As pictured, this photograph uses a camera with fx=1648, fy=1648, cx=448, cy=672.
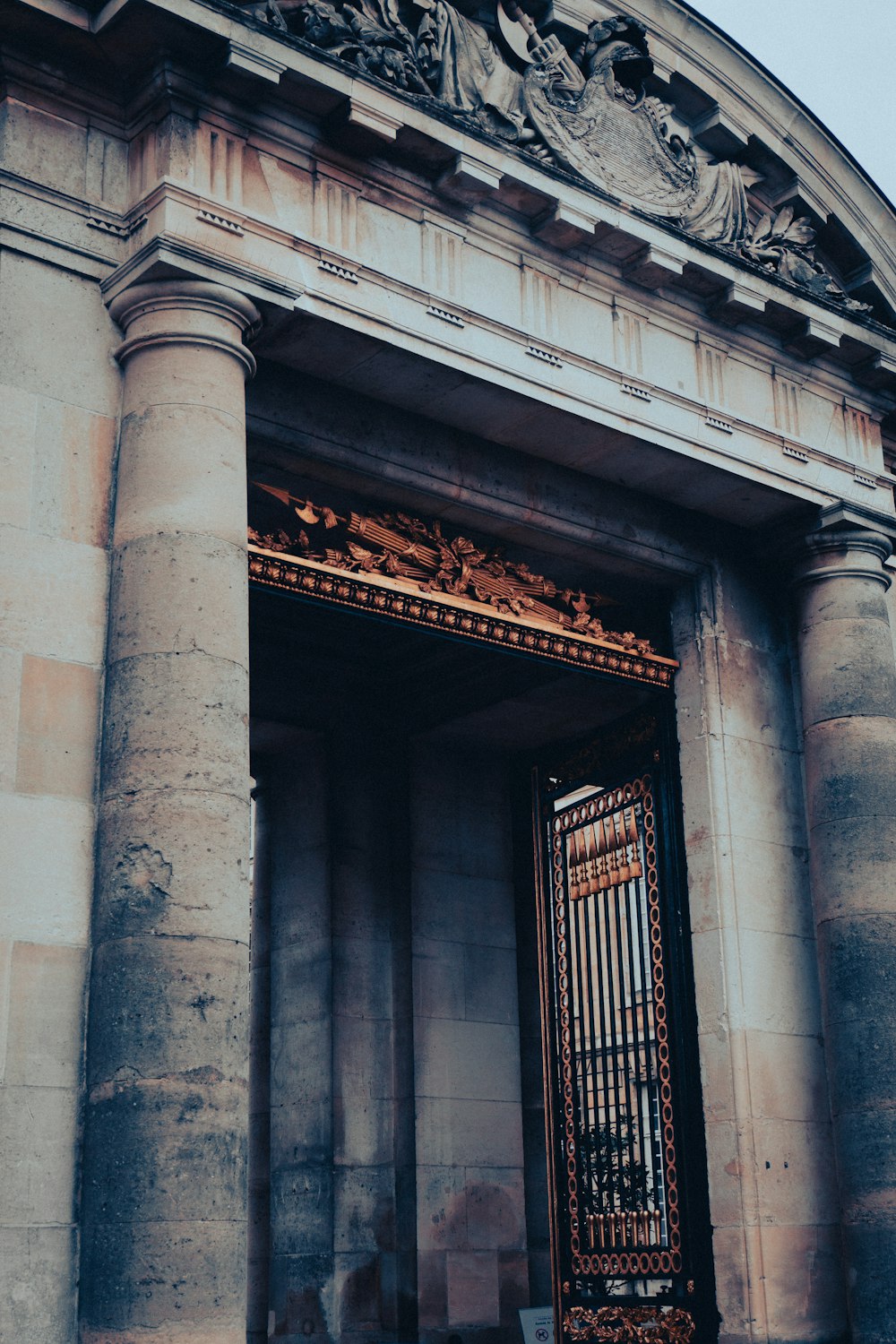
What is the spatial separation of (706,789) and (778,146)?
553 cm

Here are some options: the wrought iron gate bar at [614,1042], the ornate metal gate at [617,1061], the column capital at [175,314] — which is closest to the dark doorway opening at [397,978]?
the ornate metal gate at [617,1061]

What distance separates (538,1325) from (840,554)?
7.00 meters

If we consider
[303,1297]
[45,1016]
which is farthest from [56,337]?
[303,1297]

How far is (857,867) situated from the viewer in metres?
12.7

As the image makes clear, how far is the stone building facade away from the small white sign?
29cm

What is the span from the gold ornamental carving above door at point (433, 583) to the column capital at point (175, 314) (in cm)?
179

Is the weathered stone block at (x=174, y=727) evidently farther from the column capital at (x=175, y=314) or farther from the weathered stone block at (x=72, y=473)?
the column capital at (x=175, y=314)

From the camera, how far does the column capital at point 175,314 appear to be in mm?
9742

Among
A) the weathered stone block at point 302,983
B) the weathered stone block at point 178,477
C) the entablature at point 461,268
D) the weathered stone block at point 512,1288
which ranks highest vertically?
the entablature at point 461,268

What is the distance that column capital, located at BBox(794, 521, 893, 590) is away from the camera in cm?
1364

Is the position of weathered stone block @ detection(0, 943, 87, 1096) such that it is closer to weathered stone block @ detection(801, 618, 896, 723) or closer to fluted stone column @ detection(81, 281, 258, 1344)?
fluted stone column @ detection(81, 281, 258, 1344)

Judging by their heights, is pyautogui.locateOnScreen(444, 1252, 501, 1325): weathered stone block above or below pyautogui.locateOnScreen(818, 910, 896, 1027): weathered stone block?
below

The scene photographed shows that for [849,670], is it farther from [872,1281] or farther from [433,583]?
[872,1281]

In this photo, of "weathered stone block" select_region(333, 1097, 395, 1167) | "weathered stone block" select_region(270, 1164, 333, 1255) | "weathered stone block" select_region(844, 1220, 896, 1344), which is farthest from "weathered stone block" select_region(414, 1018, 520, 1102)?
"weathered stone block" select_region(844, 1220, 896, 1344)
